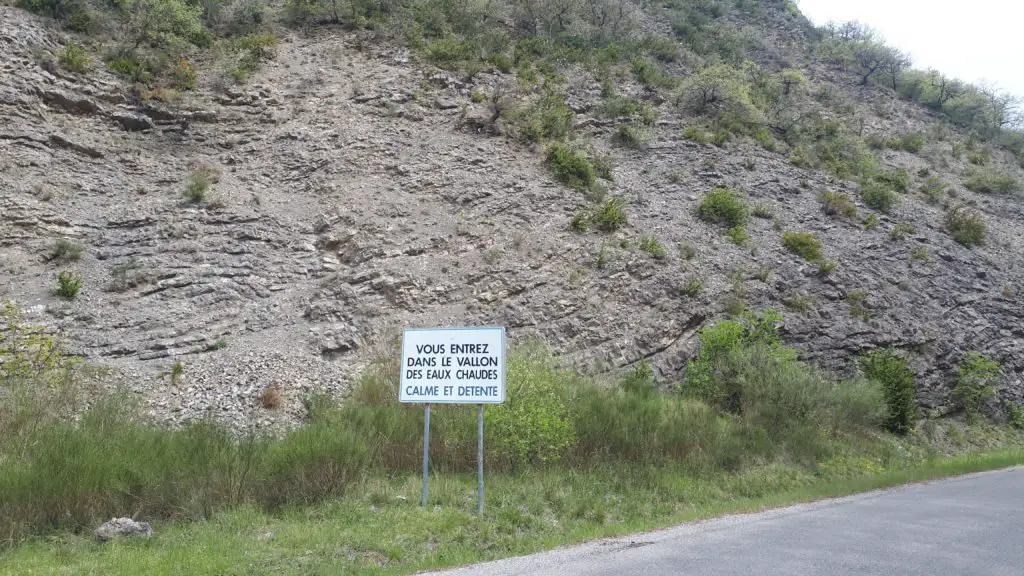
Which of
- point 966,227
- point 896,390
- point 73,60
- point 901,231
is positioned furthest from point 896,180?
point 73,60

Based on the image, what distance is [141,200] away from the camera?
1748 cm

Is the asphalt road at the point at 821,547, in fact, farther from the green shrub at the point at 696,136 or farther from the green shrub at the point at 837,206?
the green shrub at the point at 696,136

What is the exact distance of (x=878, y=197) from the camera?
25.6 metres

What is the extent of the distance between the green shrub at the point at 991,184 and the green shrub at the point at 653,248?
70.3 feet

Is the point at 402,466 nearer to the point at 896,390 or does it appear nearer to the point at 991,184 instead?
the point at 896,390

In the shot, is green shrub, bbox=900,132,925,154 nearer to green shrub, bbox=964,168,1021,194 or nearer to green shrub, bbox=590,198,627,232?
green shrub, bbox=964,168,1021,194

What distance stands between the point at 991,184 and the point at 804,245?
661 inches

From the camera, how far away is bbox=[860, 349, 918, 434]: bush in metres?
18.1

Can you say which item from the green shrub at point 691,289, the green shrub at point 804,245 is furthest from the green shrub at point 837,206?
the green shrub at point 691,289

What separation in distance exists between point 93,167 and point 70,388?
10019mm

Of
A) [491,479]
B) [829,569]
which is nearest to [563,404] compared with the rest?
[491,479]

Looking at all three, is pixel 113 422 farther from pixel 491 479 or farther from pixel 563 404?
pixel 563 404

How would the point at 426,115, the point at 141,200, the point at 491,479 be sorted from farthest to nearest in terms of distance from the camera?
the point at 426,115
the point at 141,200
the point at 491,479

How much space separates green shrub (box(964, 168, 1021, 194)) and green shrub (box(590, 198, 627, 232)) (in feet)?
71.8
